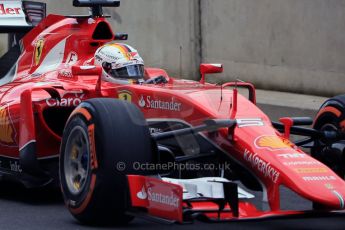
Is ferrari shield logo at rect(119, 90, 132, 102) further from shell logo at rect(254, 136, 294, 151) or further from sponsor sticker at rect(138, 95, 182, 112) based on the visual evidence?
shell logo at rect(254, 136, 294, 151)

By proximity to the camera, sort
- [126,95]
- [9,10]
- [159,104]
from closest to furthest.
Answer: [159,104] → [126,95] → [9,10]

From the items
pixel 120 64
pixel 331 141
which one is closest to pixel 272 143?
pixel 331 141

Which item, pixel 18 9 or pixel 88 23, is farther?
pixel 18 9

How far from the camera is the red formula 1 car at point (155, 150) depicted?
6.00m

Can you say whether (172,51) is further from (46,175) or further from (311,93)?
(46,175)

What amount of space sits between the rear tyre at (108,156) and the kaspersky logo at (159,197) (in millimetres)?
202

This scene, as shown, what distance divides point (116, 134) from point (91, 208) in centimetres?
55

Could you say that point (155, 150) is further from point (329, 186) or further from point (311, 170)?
point (329, 186)

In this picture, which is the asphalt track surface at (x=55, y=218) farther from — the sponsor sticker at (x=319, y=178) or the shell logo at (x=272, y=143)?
the shell logo at (x=272, y=143)

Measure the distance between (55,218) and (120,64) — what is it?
157 cm

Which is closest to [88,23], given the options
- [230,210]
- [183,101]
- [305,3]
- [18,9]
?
[18,9]

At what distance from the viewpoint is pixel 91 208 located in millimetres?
6402

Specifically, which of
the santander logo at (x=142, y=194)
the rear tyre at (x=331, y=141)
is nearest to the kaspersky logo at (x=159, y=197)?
the santander logo at (x=142, y=194)

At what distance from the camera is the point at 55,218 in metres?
7.07
